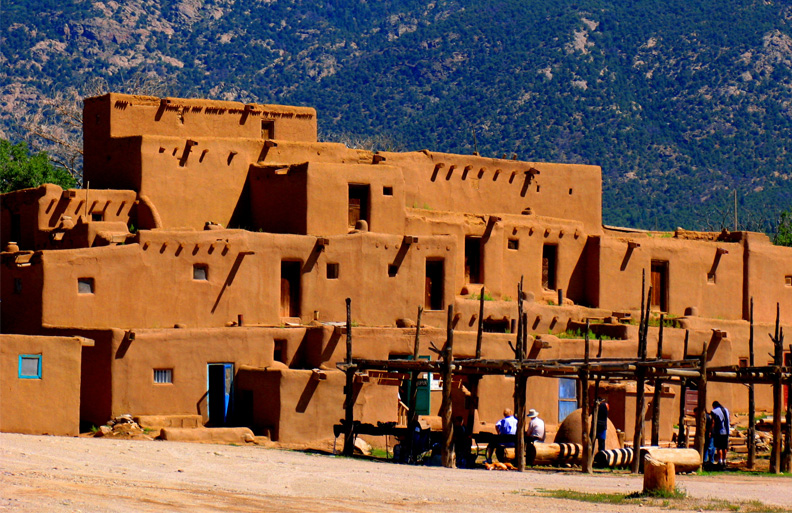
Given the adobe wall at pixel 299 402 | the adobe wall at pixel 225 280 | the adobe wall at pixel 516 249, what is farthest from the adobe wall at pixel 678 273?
the adobe wall at pixel 299 402

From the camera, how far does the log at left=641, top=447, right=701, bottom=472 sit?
27453mm

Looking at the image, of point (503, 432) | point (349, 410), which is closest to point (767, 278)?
point (503, 432)

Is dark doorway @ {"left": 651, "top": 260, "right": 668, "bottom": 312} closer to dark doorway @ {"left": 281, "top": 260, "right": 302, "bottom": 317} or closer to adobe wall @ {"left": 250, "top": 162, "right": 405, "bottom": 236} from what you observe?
adobe wall @ {"left": 250, "top": 162, "right": 405, "bottom": 236}

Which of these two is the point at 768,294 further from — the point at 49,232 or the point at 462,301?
the point at 49,232

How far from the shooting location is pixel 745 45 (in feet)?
332

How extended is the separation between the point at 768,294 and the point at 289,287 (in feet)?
55.6

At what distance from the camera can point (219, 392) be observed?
3225 cm

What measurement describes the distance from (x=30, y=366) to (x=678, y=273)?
2175 cm

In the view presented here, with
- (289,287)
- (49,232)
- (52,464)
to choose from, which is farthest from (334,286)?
(52,464)

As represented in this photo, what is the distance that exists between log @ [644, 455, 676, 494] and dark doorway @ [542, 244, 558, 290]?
18.7m

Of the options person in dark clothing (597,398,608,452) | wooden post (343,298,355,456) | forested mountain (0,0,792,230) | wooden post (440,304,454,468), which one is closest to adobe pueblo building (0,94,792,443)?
wooden post (343,298,355,456)

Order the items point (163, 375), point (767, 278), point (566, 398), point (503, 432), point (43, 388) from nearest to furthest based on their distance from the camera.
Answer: point (43, 388)
point (503, 432)
point (163, 375)
point (566, 398)
point (767, 278)

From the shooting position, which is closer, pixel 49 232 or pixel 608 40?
pixel 49 232

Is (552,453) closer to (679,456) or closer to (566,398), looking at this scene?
(679,456)
